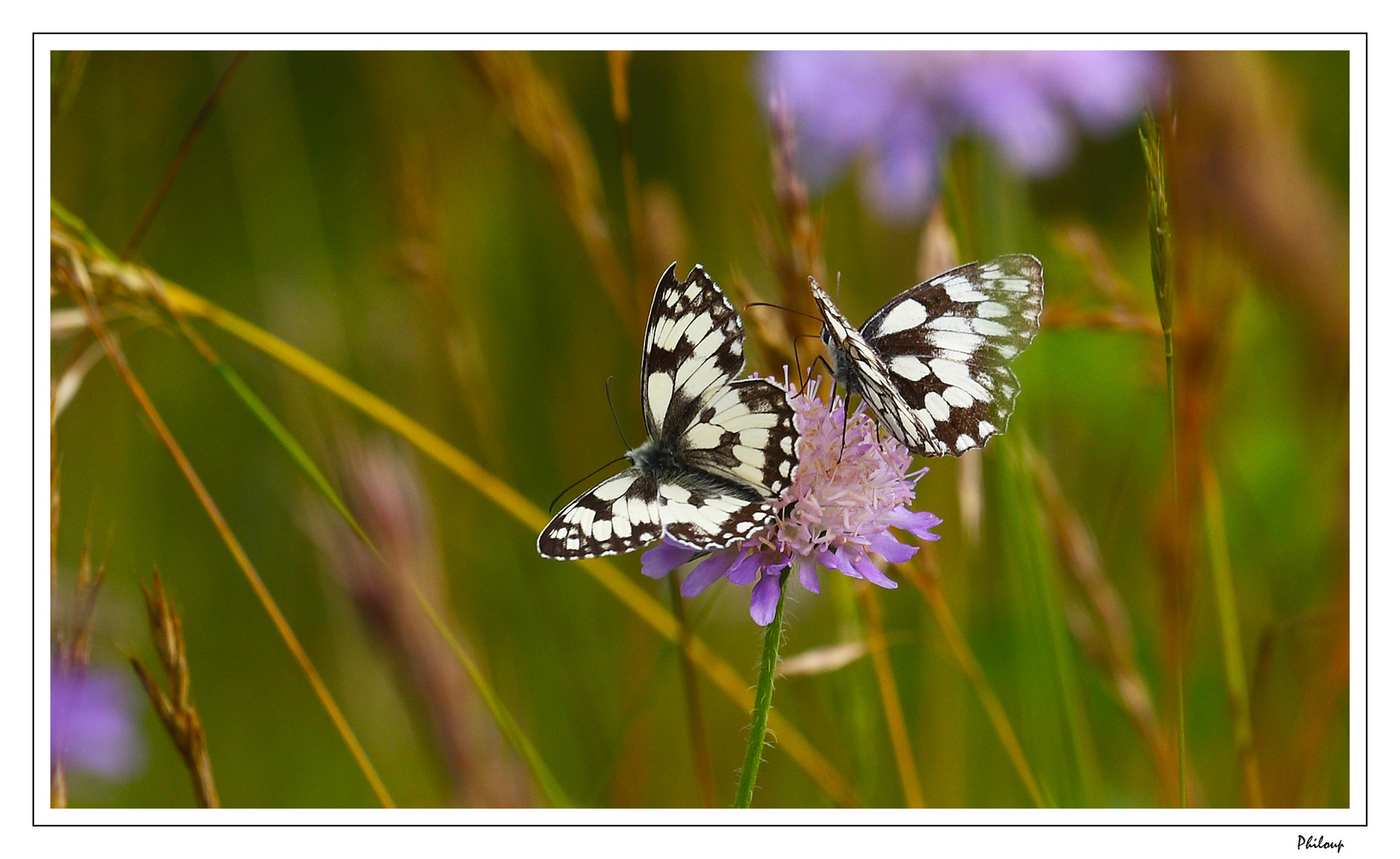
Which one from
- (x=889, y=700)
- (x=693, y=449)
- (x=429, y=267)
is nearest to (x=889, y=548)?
(x=693, y=449)

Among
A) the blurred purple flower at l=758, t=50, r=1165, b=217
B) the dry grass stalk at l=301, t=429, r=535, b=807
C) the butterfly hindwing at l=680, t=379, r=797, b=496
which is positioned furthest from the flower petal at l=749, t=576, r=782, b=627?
the blurred purple flower at l=758, t=50, r=1165, b=217

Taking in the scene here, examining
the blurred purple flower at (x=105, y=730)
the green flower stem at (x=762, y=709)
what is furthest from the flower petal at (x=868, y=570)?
the blurred purple flower at (x=105, y=730)

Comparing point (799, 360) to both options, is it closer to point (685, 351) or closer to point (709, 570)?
point (685, 351)

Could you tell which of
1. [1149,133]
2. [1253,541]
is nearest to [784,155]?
[1149,133]

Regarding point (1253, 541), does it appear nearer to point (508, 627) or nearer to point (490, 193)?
Answer: point (508, 627)

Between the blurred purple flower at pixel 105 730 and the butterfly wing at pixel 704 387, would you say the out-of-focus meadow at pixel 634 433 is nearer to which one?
the blurred purple flower at pixel 105 730

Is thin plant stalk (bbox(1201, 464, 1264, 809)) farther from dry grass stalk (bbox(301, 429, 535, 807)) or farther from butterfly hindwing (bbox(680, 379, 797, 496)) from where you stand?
dry grass stalk (bbox(301, 429, 535, 807))
